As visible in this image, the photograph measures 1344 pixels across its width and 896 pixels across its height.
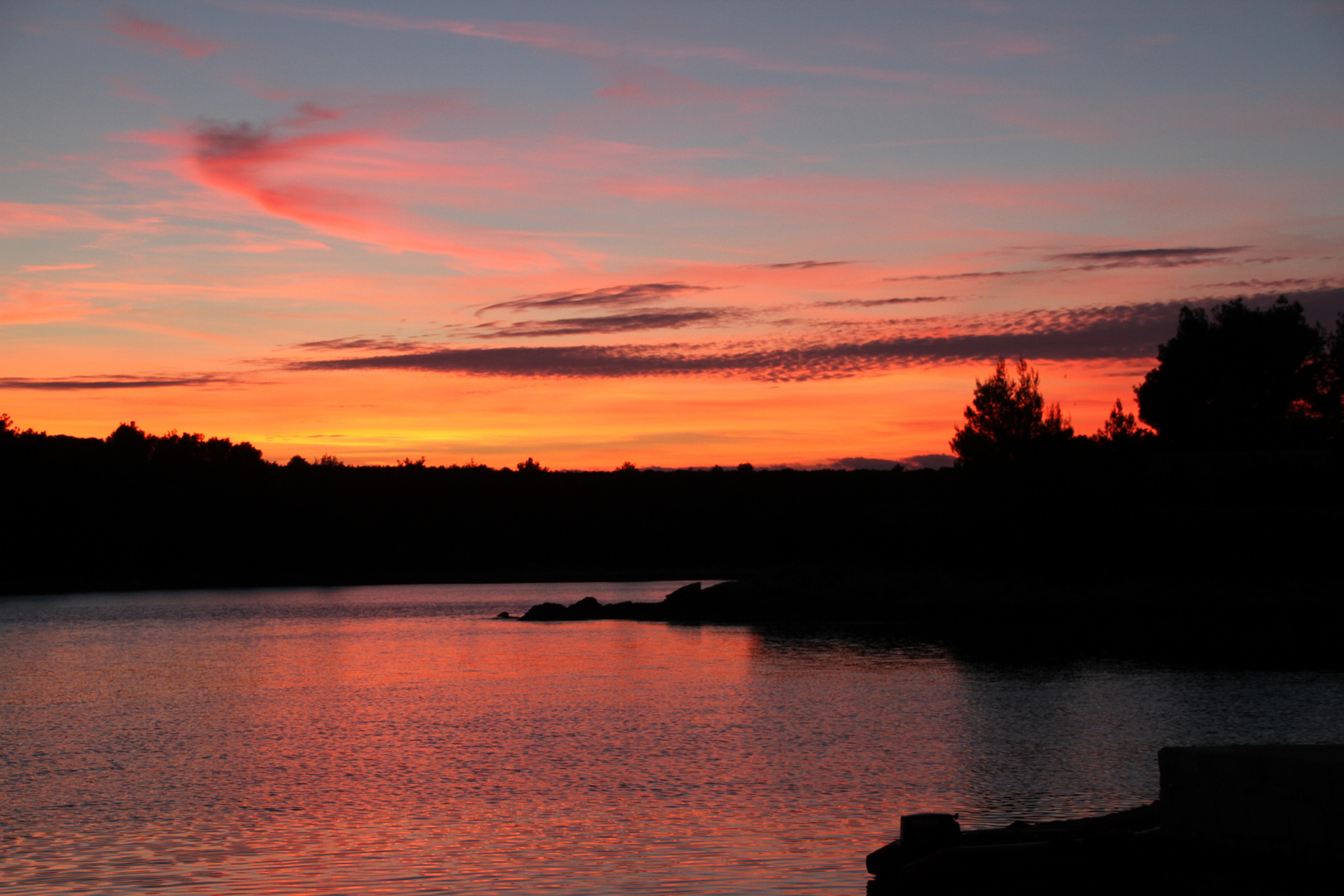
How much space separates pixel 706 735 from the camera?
82.0 feet

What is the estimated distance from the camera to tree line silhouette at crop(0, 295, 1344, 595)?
57.0 metres

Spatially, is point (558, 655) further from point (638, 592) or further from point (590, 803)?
point (638, 592)

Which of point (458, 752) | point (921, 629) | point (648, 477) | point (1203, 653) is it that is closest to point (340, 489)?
point (648, 477)

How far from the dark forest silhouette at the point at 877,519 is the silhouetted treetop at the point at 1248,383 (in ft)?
0.52

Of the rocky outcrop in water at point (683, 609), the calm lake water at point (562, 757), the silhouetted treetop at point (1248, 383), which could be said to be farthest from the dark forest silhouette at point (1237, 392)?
the calm lake water at point (562, 757)

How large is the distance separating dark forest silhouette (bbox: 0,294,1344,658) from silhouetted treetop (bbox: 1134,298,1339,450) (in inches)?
6.2

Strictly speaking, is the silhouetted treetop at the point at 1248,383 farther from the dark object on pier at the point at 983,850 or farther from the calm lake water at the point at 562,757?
the dark object on pier at the point at 983,850

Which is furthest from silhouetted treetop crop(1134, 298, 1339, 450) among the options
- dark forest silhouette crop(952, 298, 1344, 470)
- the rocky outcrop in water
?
the rocky outcrop in water

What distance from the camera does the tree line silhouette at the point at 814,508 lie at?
5697 cm

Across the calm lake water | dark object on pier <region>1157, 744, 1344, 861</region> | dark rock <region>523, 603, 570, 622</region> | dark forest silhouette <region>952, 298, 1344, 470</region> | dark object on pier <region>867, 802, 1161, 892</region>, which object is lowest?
dark rock <region>523, 603, 570, 622</region>

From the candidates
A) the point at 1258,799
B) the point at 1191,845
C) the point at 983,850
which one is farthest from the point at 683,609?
the point at 1258,799

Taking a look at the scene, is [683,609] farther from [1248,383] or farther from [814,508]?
[1248,383]

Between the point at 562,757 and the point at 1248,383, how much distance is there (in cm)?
6834

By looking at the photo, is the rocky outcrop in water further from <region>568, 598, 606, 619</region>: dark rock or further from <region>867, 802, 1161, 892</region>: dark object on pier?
<region>867, 802, 1161, 892</region>: dark object on pier
